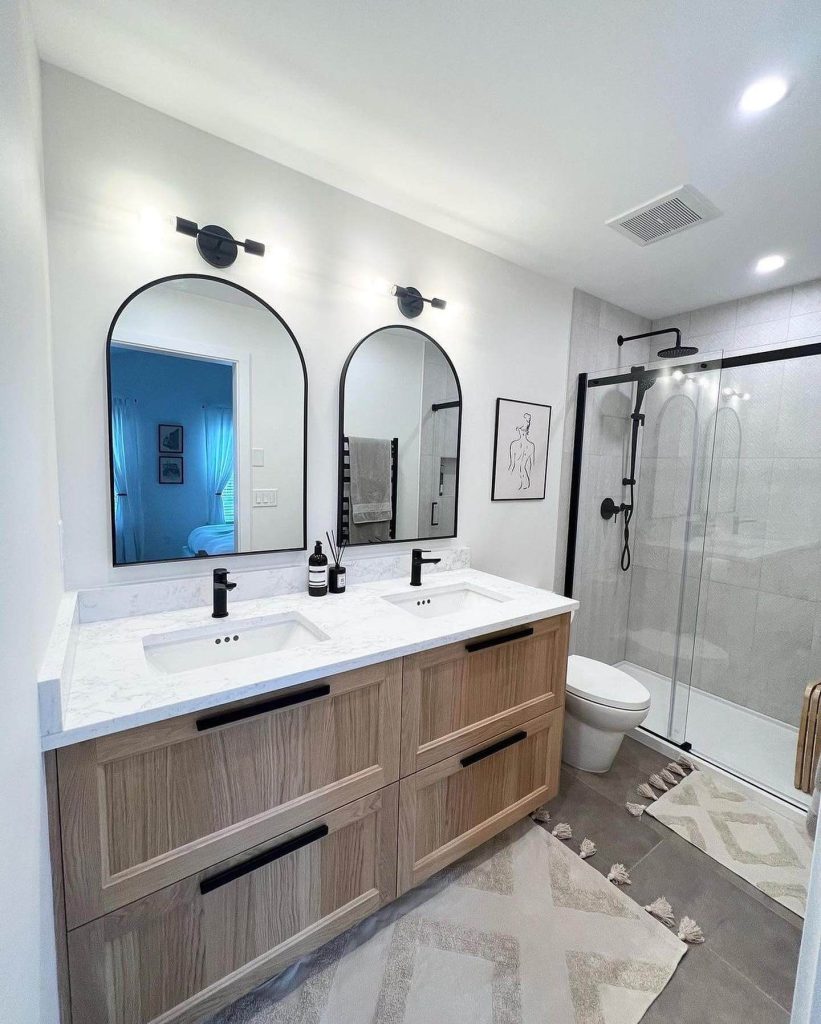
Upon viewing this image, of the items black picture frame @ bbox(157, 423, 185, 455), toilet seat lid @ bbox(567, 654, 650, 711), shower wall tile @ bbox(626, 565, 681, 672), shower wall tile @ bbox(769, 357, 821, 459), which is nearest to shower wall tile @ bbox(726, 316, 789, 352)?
shower wall tile @ bbox(769, 357, 821, 459)

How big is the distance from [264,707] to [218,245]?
147 centimetres

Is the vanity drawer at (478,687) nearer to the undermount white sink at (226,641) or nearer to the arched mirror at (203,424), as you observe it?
the undermount white sink at (226,641)

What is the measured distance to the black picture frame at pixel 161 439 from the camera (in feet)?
4.90

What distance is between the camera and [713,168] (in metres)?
1.58

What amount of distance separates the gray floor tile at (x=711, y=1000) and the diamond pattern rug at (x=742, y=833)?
1.31ft

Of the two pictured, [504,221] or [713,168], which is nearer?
[713,168]

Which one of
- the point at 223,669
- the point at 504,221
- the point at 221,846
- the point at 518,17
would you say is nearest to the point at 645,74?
the point at 518,17

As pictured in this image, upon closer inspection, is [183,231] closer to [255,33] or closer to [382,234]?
[255,33]

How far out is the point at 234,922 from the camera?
116 centimetres

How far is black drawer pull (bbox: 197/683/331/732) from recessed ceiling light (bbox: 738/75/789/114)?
1.99 meters

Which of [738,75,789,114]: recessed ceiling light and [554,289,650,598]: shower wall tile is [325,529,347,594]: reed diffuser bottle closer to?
[554,289,650,598]: shower wall tile

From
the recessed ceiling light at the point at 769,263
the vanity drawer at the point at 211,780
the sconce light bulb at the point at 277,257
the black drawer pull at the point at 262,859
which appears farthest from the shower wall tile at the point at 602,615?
the sconce light bulb at the point at 277,257

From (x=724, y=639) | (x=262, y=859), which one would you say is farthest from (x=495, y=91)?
(x=724, y=639)

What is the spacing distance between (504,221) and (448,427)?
0.91 m
